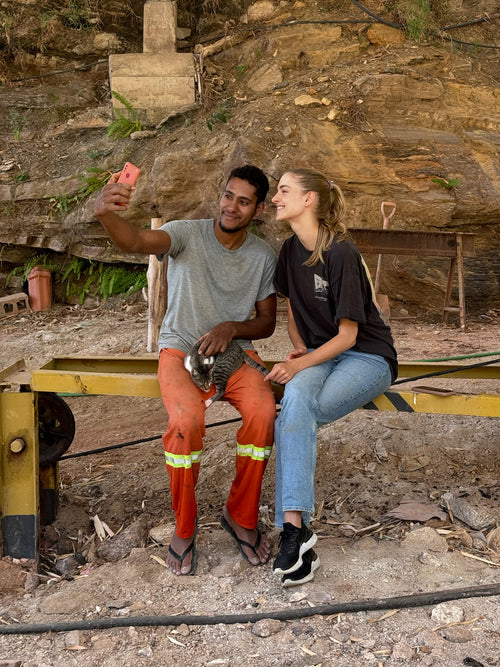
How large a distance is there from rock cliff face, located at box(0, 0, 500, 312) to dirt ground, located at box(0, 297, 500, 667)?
437 cm

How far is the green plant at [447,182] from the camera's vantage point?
9625mm

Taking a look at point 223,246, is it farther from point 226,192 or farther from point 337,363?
point 337,363

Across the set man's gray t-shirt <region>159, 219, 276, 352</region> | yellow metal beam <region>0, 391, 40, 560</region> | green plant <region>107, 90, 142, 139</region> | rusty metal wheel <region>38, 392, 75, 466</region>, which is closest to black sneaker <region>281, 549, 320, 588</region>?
man's gray t-shirt <region>159, 219, 276, 352</region>

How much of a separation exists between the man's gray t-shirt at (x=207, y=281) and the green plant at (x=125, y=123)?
7.90m

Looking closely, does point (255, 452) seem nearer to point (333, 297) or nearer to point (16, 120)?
point (333, 297)

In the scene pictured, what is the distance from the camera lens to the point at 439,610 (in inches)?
112

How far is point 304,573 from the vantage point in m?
3.19

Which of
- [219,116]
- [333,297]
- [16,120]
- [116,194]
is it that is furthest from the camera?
[16,120]

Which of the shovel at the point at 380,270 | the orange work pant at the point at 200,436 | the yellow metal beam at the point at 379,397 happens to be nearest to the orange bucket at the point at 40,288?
the shovel at the point at 380,270

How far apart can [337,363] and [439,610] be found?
4.28ft

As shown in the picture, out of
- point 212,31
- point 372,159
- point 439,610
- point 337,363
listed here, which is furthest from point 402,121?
point 439,610

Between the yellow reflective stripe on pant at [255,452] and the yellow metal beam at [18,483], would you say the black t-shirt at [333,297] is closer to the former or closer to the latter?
the yellow reflective stripe on pant at [255,452]

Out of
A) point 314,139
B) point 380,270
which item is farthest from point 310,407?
point 314,139

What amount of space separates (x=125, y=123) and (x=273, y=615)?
975 cm
